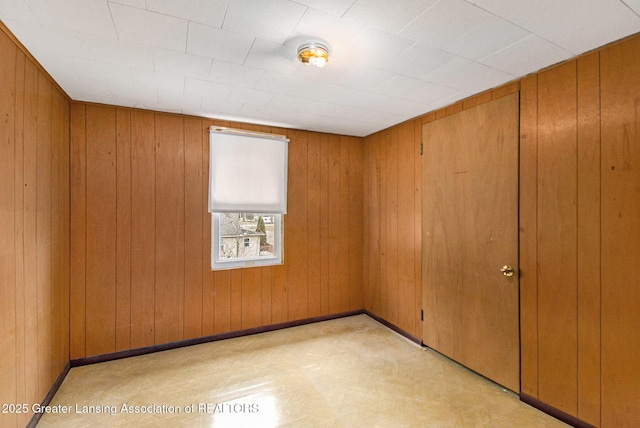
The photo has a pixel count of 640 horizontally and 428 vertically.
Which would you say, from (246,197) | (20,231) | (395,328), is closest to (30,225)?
(20,231)

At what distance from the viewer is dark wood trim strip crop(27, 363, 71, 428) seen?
1.92 meters

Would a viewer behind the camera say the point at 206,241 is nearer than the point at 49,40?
No

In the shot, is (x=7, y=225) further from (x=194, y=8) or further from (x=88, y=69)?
(x=194, y=8)

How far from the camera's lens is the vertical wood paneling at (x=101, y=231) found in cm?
274

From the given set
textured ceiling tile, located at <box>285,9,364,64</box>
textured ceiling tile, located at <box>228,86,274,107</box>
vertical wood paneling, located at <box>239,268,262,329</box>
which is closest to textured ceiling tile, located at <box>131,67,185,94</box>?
textured ceiling tile, located at <box>228,86,274,107</box>

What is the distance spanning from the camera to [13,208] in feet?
5.65

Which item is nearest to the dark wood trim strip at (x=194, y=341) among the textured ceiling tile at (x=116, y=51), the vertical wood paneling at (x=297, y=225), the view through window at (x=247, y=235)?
the vertical wood paneling at (x=297, y=225)

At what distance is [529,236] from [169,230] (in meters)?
3.17

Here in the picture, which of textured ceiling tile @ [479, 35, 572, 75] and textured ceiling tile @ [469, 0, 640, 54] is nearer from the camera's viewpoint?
textured ceiling tile @ [469, 0, 640, 54]

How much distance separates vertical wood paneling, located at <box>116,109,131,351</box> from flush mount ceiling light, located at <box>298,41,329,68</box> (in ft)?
6.70

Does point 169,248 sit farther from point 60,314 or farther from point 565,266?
point 565,266

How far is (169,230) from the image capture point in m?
3.03

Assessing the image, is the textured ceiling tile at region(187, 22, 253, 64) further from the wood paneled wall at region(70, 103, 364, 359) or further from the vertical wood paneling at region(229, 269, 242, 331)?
the vertical wood paneling at region(229, 269, 242, 331)

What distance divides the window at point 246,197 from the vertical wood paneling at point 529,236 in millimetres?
2339
